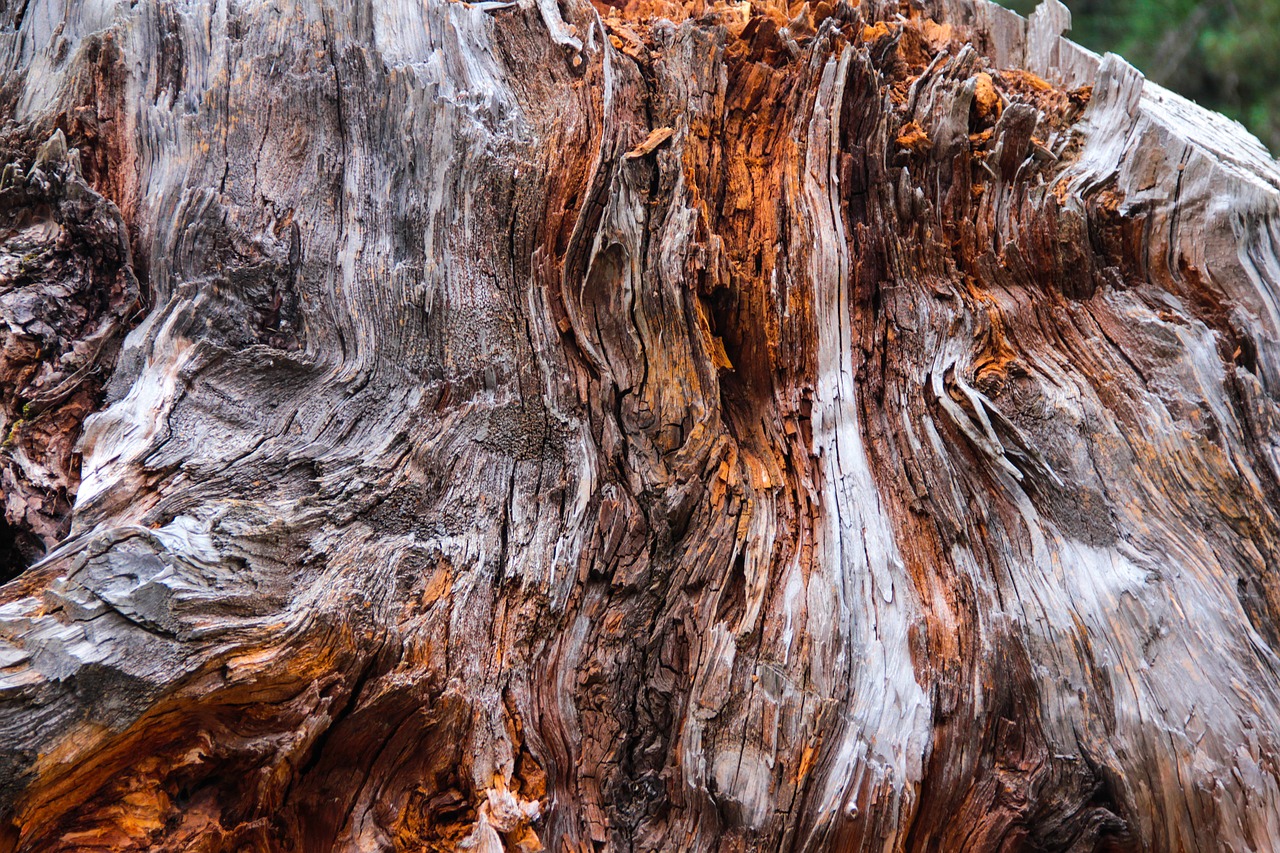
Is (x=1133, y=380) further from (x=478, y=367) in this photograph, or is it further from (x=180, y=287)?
(x=180, y=287)

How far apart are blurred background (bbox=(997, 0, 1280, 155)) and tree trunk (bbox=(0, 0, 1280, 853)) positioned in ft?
21.8

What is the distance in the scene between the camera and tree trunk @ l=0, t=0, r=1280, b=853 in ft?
7.09

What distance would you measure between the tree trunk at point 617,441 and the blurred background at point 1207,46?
6630mm

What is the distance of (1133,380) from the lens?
2.77 meters

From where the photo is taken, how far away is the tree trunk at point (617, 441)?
216 cm

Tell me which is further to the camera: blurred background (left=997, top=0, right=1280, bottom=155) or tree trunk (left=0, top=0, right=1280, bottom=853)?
blurred background (left=997, top=0, right=1280, bottom=155)

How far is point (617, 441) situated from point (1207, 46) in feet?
30.7

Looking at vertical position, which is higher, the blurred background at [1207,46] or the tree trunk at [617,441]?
the blurred background at [1207,46]

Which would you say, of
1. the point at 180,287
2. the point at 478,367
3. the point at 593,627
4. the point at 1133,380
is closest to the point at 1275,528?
the point at 1133,380

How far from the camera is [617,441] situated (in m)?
2.80

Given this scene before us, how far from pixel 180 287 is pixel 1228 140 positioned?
4181 millimetres

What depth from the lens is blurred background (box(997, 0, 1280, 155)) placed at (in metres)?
8.23

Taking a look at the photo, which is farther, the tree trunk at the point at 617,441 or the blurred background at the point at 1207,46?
the blurred background at the point at 1207,46

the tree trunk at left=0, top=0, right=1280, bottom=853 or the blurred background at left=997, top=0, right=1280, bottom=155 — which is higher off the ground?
the blurred background at left=997, top=0, right=1280, bottom=155
